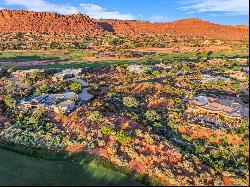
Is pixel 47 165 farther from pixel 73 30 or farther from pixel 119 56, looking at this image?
pixel 73 30

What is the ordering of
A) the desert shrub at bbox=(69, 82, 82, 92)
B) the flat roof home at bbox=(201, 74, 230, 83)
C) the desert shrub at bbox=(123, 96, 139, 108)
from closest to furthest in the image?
1. the desert shrub at bbox=(123, 96, 139, 108)
2. the desert shrub at bbox=(69, 82, 82, 92)
3. the flat roof home at bbox=(201, 74, 230, 83)

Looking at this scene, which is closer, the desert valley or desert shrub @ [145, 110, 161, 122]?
the desert valley

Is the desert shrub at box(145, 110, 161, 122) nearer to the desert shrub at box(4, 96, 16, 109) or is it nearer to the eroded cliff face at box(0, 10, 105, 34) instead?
the desert shrub at box(4, 96, 16, 109)

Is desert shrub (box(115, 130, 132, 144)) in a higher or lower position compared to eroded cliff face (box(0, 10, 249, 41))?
lower

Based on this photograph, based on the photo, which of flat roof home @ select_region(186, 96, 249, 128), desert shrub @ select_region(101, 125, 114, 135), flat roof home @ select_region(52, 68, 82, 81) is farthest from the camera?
flat roof home @ select_region(52, 68, 82, 81)

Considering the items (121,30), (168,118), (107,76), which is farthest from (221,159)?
(121,30)

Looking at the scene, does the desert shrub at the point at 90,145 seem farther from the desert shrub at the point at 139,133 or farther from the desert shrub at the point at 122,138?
the desert shrub at the point at 139,133

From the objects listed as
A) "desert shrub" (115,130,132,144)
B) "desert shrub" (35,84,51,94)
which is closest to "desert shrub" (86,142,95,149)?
"desert shrub" (115,130,132,144)

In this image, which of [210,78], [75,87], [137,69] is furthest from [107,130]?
[137,69]
